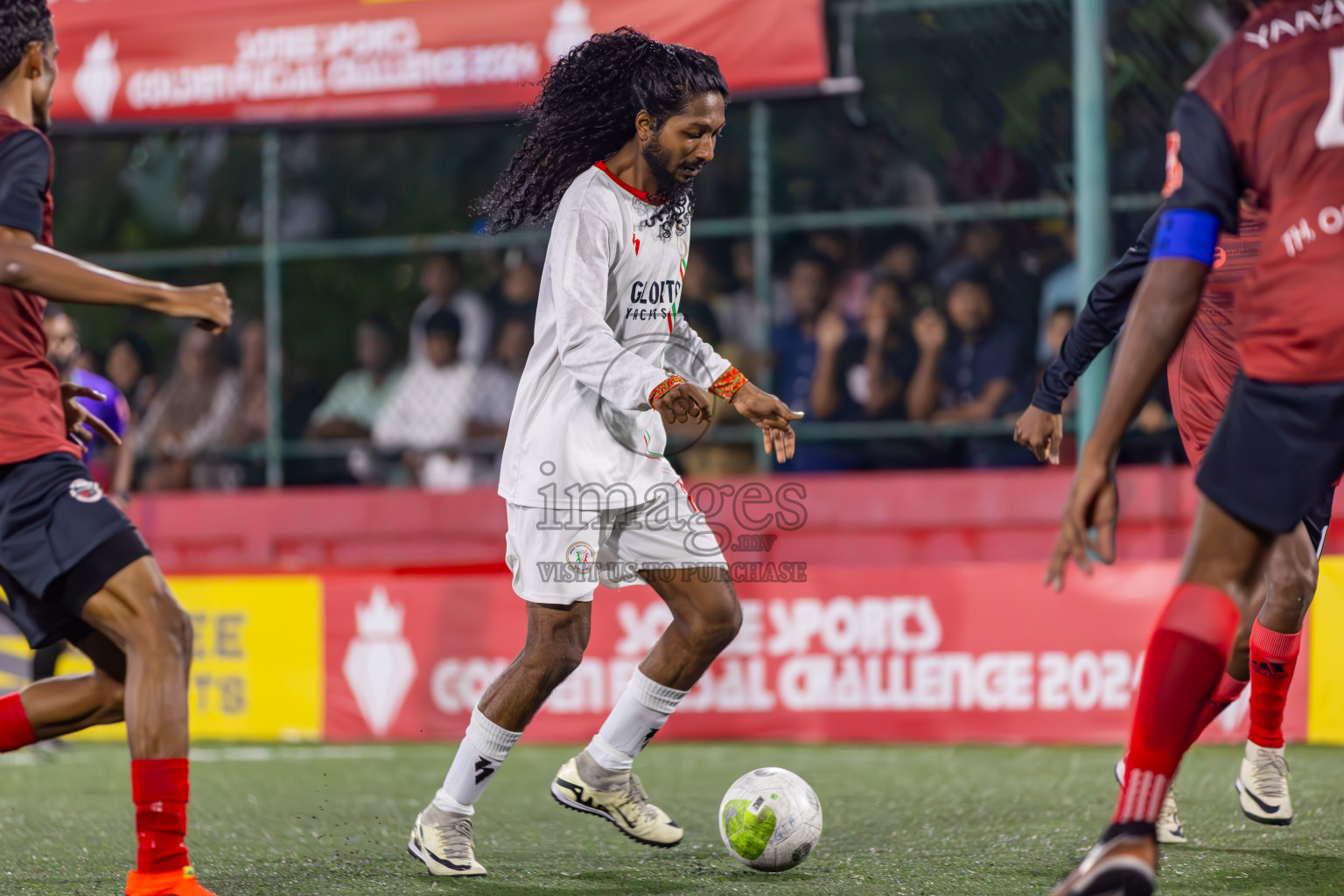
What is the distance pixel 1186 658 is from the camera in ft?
10.3

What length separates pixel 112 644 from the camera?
160 inches

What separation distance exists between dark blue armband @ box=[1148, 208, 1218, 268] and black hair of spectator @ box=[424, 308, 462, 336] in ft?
26.2

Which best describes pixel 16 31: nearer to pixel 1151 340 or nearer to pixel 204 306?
pixel 204 306

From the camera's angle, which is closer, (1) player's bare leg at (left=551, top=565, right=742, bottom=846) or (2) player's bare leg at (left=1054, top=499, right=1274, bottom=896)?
(2) player's bare leg at (left=1054, top=499, right=1274, bottom=896)

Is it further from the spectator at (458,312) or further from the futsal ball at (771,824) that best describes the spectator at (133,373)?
the futsal ball at (771,824)

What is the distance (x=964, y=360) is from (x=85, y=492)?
21.8ft

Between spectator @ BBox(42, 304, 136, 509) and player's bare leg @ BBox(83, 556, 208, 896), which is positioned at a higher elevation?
spectator @ BBox(42, 304, 136, 509)

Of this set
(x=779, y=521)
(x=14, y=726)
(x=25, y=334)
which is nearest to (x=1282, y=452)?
(x=25, y=334)

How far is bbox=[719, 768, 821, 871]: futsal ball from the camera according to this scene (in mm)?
4449

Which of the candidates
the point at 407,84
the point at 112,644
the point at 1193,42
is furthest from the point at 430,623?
the point at 1193,42

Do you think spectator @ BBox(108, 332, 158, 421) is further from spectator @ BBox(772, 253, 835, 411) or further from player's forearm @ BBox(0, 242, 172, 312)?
player's forearm @ BBox(0, 242, 172, 312)

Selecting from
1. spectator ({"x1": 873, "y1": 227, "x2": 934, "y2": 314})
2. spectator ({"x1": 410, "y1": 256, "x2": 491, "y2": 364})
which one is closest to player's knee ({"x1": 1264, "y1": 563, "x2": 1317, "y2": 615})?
spectator ({"x1": 873, "y1": 227, "x2": 934, "y2": 314})

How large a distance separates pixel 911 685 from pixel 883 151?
12.5 ft

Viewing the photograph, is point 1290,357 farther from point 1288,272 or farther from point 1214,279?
point 1214,279
